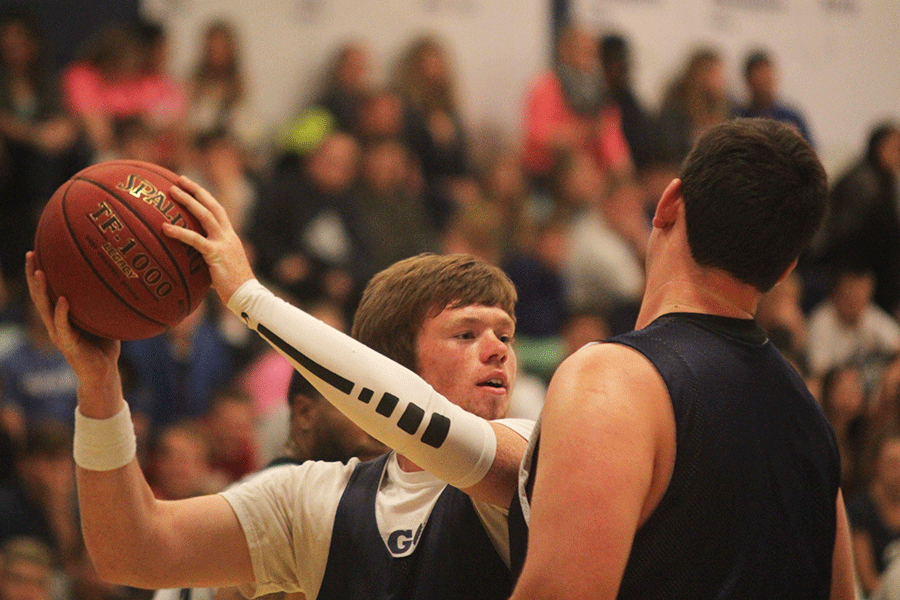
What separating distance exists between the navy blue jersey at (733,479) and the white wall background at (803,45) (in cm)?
905

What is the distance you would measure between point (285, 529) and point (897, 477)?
397 cm

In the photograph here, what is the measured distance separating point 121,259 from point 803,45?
10.9 m

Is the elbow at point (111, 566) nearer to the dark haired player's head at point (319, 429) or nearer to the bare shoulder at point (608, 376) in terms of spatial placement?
the dark haired player's head at point (319, 429)

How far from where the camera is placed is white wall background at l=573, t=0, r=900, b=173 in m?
11.0

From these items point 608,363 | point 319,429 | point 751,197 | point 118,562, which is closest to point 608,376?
point 608,363

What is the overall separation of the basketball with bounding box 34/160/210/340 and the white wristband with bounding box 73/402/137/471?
0.63 ft

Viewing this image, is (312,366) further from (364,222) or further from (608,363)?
(364,222)

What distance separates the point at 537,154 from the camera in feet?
31.4

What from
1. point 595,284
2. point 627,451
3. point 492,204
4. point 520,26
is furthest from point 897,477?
point 520,26

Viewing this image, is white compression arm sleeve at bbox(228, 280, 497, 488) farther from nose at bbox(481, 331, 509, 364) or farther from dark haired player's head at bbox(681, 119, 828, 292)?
dark haired player's head at bbox(681, 119, 828, 292)

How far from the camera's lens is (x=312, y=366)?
221 centimetres

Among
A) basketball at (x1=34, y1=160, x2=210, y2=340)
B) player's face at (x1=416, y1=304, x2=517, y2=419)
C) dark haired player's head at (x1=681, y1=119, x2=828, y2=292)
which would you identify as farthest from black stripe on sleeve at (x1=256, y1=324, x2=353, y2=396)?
dark haired player's head at (x1=681, y1=119, x2=828, y2=292)

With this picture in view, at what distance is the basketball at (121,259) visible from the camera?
7.64 ft

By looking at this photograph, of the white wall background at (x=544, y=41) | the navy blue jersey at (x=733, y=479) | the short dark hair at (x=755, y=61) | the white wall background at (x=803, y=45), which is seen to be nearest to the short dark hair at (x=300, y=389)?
the navy blue jersey at (x=733, y=479)
